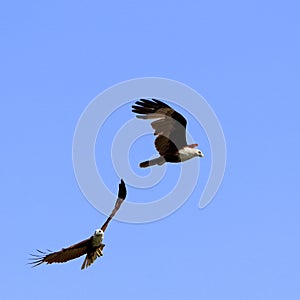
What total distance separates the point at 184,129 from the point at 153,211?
2491 mm

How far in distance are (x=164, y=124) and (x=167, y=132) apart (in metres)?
0.28

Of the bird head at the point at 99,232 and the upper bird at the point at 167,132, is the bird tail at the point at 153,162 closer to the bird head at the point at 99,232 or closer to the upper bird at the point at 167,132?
the upper bird at the point at 167,132

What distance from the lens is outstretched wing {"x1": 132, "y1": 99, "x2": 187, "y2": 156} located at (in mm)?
51812

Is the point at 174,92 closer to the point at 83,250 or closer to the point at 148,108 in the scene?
the point at 148,108

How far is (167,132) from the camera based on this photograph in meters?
52.2

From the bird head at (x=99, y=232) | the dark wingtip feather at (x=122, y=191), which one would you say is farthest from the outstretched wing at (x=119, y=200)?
the bird head at (x=99, y=232)

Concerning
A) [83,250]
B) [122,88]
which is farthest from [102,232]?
[122,88]

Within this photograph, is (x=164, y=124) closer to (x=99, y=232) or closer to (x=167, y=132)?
(x=167, y=132)

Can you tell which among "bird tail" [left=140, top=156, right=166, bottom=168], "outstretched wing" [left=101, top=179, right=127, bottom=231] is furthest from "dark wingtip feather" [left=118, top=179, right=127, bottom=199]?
"bird tail" [left=140, top=156, right=166, bottom=168]

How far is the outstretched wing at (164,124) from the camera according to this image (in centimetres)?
5181

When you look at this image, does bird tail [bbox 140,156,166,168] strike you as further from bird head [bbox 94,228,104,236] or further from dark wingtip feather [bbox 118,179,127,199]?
bird head [bbox 94,228,104,236]

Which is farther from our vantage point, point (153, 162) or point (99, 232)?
point (153, 162)

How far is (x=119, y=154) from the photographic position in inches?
2133

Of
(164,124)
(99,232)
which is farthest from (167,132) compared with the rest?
(99,232)
